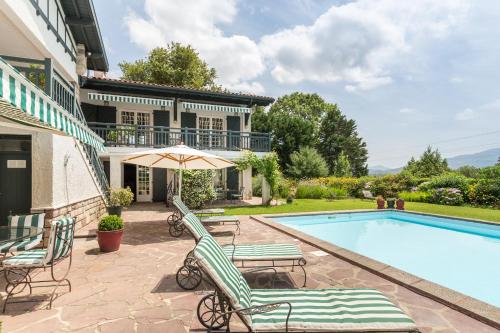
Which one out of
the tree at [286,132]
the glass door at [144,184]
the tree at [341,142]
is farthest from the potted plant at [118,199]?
the tree at [341,142]

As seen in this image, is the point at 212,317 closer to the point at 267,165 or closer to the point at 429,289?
the point at 429,289

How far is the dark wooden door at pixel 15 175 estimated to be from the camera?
25.9 ft

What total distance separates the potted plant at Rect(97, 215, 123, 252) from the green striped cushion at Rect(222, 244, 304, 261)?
325cm

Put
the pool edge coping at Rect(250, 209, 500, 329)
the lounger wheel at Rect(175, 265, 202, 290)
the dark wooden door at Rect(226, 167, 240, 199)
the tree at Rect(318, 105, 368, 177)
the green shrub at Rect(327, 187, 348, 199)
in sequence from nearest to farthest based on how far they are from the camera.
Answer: the pool edge coping at Rect(250, 209, 500, 329), the lounger wheel at Rect(175, 265, 202, 290), the dark wooden door at Rect(226, 167, 240, 199), the green shrub at Rect(327, 187, 348, 199), the tree at Rect(318, 105, 368, 177)

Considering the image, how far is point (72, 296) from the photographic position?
4.57 metres

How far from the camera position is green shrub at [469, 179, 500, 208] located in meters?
16.3

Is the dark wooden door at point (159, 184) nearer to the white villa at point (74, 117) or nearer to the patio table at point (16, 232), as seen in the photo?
the white villa at point (74, 117)

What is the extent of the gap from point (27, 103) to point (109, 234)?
425cm

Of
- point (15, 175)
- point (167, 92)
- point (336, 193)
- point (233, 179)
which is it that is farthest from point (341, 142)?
point (15, 175)

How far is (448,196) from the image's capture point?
701 inches

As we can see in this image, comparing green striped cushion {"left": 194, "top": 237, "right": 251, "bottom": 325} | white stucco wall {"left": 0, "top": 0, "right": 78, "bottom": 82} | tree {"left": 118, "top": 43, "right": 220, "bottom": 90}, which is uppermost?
tree {"left": 118, "top": 43, "right": 220, "bottom": 90}

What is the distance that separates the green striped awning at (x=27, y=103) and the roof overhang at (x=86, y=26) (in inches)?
324

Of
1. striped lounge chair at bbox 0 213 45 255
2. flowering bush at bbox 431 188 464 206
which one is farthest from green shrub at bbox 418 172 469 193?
striped lounge chair at bbox 0 213 45 255

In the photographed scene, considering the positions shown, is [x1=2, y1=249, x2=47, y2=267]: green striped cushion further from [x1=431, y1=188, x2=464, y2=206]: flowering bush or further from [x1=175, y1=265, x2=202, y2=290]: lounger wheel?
[x1=431, y1=188, x2=464, y2=206]: flowering bush
